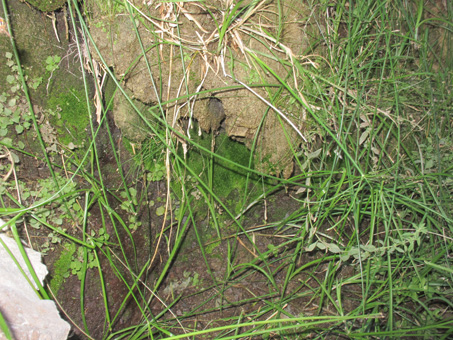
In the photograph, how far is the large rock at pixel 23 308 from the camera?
3.43ft

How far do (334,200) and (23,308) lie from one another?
54.3 inches

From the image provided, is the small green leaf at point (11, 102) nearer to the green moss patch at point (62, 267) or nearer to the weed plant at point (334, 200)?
the weed plant at point (334, 200)

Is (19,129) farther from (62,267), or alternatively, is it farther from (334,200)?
(334,200)

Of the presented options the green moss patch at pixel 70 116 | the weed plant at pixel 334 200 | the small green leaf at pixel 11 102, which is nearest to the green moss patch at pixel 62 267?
the weed plant at pixel 334 200

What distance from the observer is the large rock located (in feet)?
3.43

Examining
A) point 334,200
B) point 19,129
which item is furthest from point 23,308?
point 334,200

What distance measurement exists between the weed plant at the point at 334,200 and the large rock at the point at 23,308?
0.51 feet

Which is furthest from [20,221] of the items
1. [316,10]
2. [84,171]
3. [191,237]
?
[316,10]

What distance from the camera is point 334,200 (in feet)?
4.66

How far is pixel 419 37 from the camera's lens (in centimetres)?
167

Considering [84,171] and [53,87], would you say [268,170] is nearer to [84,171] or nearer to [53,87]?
[84,171]

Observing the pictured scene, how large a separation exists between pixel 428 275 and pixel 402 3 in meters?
1.42

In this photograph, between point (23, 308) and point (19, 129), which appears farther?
point (19, 129)

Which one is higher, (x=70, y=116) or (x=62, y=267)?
(x=70, y=116)
